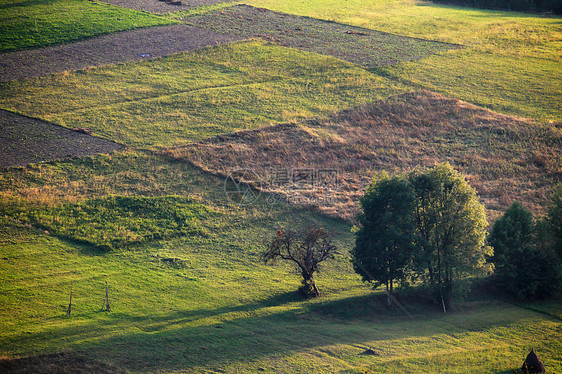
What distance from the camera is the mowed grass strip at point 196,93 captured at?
226ft

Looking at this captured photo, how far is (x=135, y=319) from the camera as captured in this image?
122 feet

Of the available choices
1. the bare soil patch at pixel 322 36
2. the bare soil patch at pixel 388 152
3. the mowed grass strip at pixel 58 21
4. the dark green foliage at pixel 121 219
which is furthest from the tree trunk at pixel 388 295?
the mowed grass strip at pixel 58 21

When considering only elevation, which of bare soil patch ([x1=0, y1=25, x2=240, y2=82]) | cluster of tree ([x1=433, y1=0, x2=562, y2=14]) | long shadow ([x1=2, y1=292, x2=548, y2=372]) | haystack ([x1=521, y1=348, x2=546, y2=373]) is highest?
cluster of tree ([x1=433, y1=0, x2=562, y2=14])

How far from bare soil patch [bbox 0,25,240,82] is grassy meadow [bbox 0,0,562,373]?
7.40ft

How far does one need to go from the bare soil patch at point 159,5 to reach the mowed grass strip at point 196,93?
2090 cm

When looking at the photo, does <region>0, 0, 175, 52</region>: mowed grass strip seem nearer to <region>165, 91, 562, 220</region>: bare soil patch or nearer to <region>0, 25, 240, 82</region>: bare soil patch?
<region>0, 25, 240, 82</region>: bare soil patch

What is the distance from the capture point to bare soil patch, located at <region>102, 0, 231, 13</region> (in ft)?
345

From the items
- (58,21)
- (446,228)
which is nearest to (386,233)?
(446,228)

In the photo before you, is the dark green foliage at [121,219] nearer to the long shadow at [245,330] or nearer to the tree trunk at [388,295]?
the long shadow at [245,330]

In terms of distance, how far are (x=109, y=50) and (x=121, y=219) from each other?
151 ft

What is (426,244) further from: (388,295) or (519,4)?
(519,4)

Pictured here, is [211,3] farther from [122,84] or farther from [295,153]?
[295,153]

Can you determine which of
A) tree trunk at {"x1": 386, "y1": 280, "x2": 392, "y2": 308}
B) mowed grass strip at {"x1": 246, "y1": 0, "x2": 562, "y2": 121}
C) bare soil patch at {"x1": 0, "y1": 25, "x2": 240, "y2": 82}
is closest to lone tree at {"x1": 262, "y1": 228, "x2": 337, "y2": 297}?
tree trunk at {"x1": 386, "y1": 280, "x2": 392, "y2": 308}

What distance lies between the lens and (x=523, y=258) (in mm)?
45875
